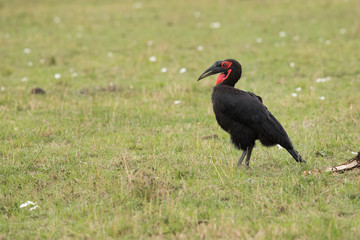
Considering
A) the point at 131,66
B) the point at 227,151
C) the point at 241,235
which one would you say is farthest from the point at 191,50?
the point at 241,235

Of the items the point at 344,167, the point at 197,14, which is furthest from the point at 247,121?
the point at 197,14

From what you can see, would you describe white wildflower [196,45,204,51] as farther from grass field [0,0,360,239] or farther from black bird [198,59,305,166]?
black bird [198,59,305,166]

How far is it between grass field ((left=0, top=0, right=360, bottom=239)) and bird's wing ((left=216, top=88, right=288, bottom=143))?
1.58ft

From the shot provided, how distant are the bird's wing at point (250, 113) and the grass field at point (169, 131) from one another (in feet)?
1.58

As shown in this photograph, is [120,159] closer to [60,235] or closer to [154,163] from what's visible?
[154,163]

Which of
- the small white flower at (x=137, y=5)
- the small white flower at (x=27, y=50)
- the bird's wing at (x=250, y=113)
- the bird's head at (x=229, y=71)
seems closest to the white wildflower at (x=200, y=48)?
the small white flower at (x=27, y=50)

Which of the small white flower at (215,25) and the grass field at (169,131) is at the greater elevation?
the grass field at (169,131)

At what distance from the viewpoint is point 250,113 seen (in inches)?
241

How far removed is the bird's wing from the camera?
607 cm

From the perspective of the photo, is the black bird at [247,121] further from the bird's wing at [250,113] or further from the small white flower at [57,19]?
the small white flower at [57,19]

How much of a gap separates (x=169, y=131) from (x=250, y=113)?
215cm

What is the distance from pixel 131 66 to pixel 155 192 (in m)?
7.75

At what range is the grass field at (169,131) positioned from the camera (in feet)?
15.9

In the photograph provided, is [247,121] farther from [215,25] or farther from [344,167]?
[215,25]
